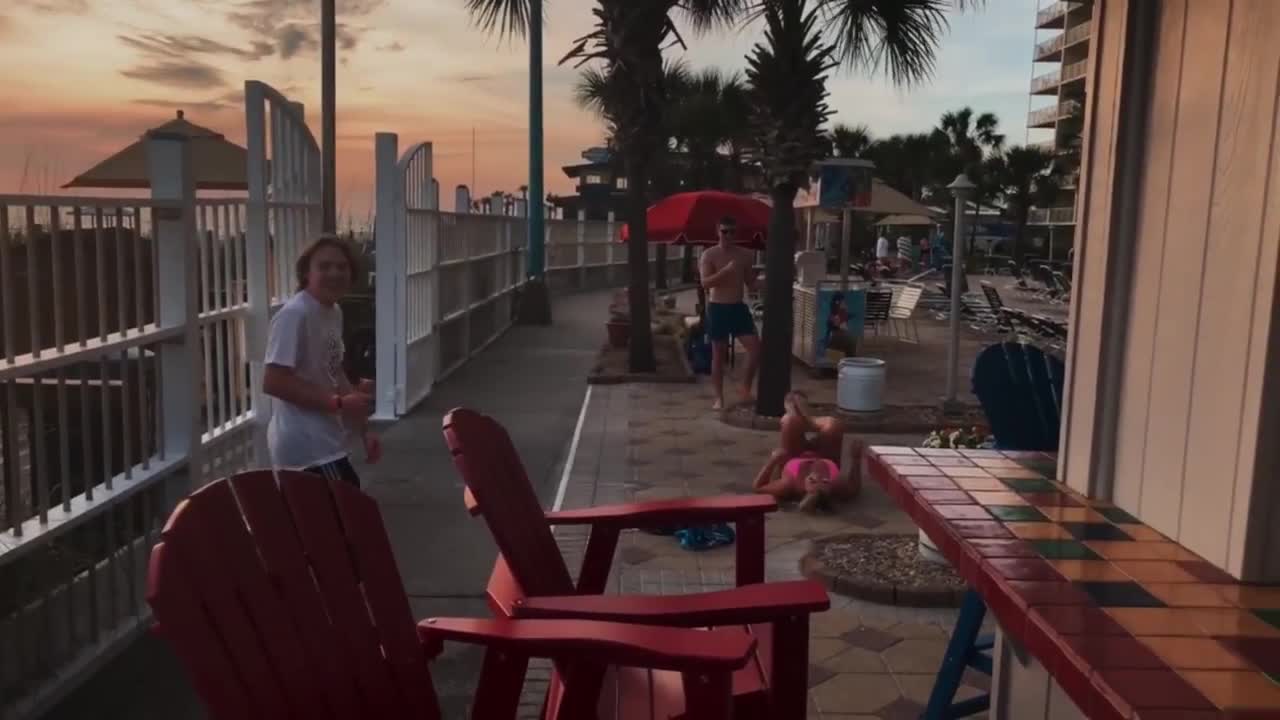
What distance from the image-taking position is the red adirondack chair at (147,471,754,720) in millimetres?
1915

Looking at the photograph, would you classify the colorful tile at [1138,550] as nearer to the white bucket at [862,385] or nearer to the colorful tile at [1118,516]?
the colorful tile at [1118,516]

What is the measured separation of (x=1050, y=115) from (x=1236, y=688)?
72.0 metres

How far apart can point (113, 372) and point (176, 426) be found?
38 centimetres

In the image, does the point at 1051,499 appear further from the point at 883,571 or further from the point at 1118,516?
the point at 883,571

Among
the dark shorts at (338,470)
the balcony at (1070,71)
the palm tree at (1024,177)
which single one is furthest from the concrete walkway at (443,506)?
the balcony at (1070,71)

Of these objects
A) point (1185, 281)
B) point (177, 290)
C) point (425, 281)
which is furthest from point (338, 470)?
point (425, 281)

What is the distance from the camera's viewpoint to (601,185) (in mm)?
61094

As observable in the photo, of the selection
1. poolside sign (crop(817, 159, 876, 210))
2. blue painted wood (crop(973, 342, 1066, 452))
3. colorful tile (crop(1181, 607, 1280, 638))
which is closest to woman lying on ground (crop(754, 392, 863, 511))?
blue painted wood (crop(973, 342, 1066, 452))

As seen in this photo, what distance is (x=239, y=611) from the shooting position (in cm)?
200

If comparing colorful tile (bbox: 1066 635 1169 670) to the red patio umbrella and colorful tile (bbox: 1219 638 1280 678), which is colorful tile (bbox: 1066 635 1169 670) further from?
the red patio umbrella

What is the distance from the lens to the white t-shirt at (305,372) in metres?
3.94

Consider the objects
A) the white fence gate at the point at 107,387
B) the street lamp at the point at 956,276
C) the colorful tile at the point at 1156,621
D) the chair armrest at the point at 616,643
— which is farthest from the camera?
the street lamp at the point at 956,276

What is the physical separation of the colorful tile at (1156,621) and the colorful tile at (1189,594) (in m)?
0.05

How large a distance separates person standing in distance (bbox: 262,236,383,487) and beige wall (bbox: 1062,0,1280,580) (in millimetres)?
2587
